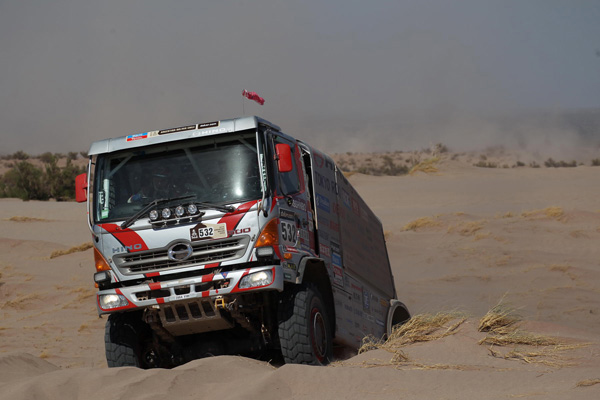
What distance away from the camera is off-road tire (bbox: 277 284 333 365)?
31.3ft

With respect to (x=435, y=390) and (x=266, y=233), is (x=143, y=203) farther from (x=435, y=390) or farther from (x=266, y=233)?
(x=435, y=390)

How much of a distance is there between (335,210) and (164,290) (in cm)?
306

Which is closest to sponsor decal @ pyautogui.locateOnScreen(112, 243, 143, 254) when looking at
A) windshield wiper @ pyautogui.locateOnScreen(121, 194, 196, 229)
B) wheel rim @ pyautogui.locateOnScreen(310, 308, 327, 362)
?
windshield wiper @ pyautogui.locateOnScreen(121, 194, 196, 229)

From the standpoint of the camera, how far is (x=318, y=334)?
10.0m

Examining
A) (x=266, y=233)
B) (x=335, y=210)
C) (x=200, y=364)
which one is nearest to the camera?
(x=200, y=364)

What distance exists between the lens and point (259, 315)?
33.6 feet

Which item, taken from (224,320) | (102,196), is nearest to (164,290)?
(224,320)

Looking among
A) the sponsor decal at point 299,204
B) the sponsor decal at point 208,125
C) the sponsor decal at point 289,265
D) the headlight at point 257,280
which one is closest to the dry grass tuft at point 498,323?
the sponsor decal at point 289,265

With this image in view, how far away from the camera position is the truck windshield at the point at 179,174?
9648mm

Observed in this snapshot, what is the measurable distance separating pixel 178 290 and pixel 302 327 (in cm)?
146

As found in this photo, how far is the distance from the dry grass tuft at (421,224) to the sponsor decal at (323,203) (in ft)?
55.9

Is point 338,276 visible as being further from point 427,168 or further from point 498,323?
point 427,168

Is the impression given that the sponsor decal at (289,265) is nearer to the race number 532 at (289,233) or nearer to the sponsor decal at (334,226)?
the race number 532 at (289,233)

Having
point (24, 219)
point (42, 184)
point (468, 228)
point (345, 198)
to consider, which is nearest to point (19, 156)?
point (42, 184)
